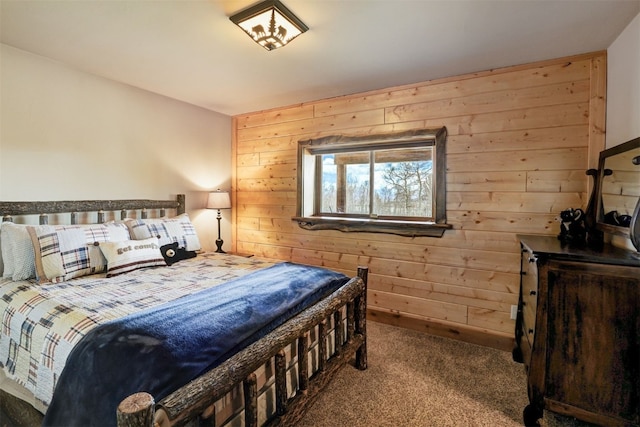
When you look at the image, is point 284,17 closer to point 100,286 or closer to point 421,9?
point 421,9

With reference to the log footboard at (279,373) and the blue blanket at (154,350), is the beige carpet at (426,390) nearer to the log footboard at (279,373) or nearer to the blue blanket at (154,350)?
the log footboard at (279,373)

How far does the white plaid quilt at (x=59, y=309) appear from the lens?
1357 millimetres

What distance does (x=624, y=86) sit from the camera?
1919 millimetres

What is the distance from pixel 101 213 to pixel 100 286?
3.72 ft

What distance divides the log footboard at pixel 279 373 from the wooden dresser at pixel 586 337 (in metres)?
1.05

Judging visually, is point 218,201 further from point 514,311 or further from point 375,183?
point 514,311

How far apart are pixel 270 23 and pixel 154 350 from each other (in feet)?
6.02

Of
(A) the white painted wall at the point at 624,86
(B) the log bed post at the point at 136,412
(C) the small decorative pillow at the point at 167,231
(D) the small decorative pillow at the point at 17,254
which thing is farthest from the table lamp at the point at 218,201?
(A) the white painted wall at the point at 624,86

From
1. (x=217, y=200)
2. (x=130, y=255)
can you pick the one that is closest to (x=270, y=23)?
(x=130, y=255)

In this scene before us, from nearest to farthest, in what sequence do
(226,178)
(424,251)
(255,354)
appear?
1. (255,354)
2. (424,251)
3. (226,178)

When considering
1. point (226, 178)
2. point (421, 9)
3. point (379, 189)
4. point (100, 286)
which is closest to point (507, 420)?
point (379, 189)

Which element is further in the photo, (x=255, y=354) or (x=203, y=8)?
(x=203, y=8)

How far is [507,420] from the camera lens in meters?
1.73

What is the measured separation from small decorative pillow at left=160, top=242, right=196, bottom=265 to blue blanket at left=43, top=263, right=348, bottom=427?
1.07 m
